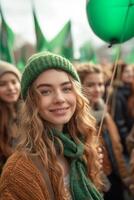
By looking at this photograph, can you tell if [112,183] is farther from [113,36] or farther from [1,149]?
→ [113,36]

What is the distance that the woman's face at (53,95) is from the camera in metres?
2.32

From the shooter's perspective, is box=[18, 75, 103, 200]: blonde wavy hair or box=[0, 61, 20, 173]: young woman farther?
box=[0, 61, 20, 173]: young woman

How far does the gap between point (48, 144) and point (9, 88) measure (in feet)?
5.49

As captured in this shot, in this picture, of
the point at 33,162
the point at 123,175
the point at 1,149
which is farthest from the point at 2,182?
the point at 123,175

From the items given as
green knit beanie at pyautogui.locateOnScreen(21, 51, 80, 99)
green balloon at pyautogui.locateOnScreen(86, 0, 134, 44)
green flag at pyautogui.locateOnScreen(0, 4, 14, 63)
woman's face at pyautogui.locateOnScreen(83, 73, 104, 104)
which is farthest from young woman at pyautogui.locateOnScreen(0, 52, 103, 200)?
green flag at pyautogui.locateOnScreen(0, 4, 14, 63)

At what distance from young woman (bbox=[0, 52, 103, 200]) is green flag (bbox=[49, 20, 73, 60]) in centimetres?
431

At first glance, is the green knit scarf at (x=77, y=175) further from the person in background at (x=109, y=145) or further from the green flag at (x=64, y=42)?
the green flag at (x=64, y=42)

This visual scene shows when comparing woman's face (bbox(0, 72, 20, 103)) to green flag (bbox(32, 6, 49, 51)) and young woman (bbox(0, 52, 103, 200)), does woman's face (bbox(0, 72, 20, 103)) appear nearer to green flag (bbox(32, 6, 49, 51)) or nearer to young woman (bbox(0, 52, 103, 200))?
young woman (bbox(0, 52, 103, 200))

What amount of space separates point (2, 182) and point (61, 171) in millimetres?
332

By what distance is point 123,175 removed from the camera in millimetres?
3922

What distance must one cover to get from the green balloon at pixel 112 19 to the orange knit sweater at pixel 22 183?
127cm

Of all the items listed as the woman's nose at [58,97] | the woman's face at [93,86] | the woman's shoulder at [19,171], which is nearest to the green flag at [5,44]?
the woman's face at [93,86]

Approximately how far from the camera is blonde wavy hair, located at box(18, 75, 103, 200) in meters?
2.27

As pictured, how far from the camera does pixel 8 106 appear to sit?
3.92 meters
